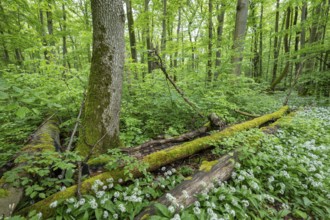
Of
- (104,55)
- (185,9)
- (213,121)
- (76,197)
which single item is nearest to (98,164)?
(76,197)

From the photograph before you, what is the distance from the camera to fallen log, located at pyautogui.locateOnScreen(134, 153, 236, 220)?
6.13ft

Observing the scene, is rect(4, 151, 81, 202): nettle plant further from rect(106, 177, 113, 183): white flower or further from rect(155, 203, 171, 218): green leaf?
rect(155, 203, 171, 218): green leaf

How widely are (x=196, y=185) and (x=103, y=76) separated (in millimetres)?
2347

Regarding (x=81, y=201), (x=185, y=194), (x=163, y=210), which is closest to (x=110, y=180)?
(x=81, y=201)

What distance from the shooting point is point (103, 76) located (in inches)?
115

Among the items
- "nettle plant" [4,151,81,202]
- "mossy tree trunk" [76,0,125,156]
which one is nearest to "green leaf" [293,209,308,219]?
"nettle plant" [4,151,81,202]

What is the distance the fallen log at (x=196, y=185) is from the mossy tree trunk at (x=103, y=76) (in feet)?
5.14

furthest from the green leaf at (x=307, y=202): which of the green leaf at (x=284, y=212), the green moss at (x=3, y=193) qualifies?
the green moss at (x=3, y=193)

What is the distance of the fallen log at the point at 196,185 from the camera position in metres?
1.87

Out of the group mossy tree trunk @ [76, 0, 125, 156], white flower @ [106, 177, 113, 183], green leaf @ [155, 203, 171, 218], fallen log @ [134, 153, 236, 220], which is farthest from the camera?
mossy tree trunk @ [76, 0, 125, 156]

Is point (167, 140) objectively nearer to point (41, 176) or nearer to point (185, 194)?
point (185, 194)

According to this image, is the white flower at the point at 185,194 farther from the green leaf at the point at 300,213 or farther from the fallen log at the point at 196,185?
the green leaf at the point at 300,213

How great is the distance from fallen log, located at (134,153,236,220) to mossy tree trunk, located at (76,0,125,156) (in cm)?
157

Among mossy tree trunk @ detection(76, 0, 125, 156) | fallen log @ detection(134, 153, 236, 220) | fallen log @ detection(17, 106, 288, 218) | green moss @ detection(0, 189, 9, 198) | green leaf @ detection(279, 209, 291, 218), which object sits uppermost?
mossy tree trunk @ detection(76, 0, 125, 156)
